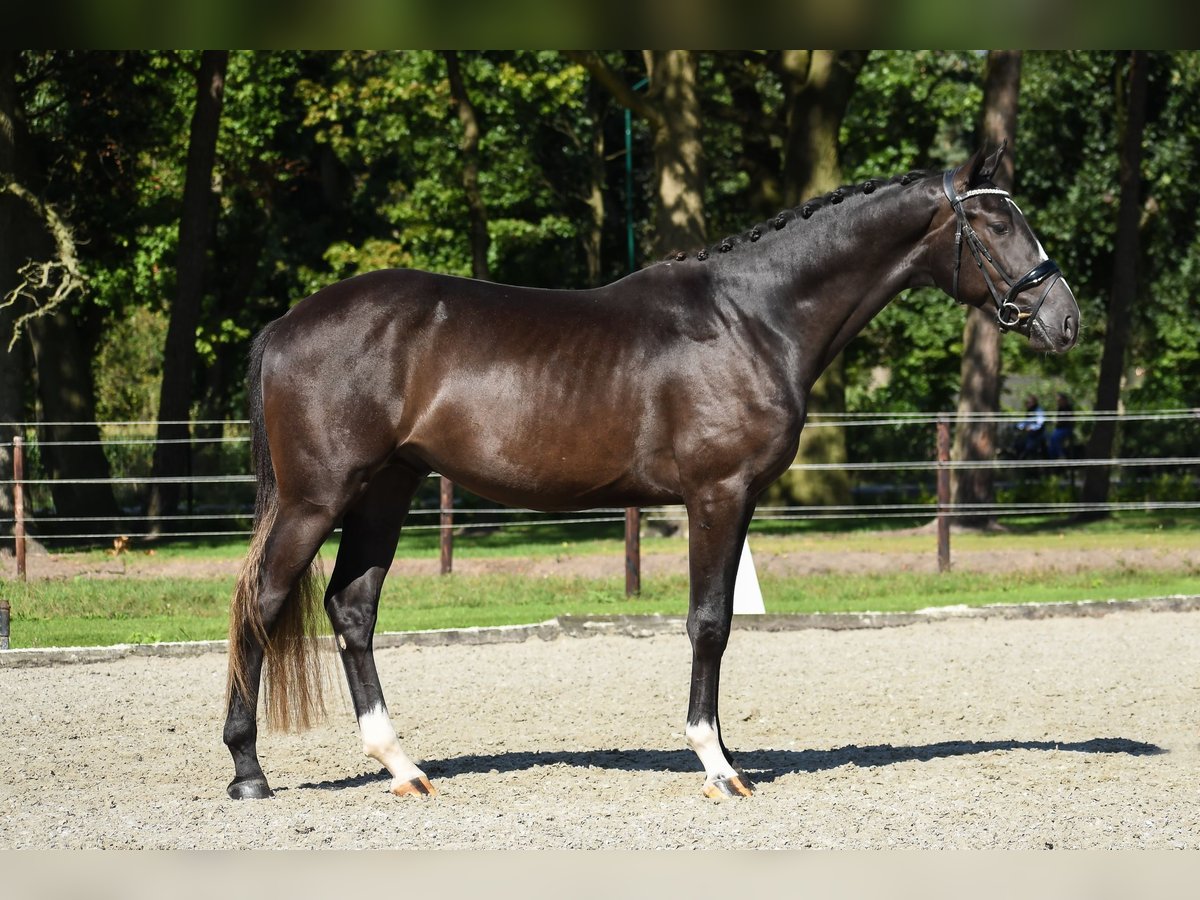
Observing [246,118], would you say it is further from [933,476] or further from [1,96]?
[933,476]

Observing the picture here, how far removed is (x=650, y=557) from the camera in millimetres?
15039

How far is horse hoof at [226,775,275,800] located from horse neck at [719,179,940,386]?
278cm

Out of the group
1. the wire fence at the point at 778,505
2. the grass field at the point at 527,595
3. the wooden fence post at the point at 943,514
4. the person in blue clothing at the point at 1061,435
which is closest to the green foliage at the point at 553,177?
the wire fence at the point at 778,505

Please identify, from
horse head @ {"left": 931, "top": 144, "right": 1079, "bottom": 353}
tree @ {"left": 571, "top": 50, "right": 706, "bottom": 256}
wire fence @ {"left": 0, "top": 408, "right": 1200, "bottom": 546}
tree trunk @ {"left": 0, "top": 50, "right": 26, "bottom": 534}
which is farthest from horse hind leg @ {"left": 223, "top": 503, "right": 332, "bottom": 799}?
tree @ {"left": 571, "top": 50, "right": 706, "bottom": 256}

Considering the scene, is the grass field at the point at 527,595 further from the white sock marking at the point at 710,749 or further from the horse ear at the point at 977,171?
the horse ear at the point at 977,171

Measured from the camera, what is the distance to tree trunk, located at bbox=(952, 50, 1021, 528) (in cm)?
1679

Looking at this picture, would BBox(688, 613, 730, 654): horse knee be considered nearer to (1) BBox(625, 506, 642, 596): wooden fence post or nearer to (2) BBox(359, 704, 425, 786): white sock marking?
(2) BBox(359, 704, 425, 786): white sock marking

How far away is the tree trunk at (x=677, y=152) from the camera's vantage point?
17641 millimetres

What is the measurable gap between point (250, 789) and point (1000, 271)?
372 centimetres

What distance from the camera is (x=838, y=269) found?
5.95m

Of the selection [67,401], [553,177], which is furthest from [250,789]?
[553,177]

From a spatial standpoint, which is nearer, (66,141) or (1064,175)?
(66,141)

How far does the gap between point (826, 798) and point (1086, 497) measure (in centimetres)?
1668

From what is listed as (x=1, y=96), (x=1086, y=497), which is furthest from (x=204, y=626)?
(x=1086, y=497)
